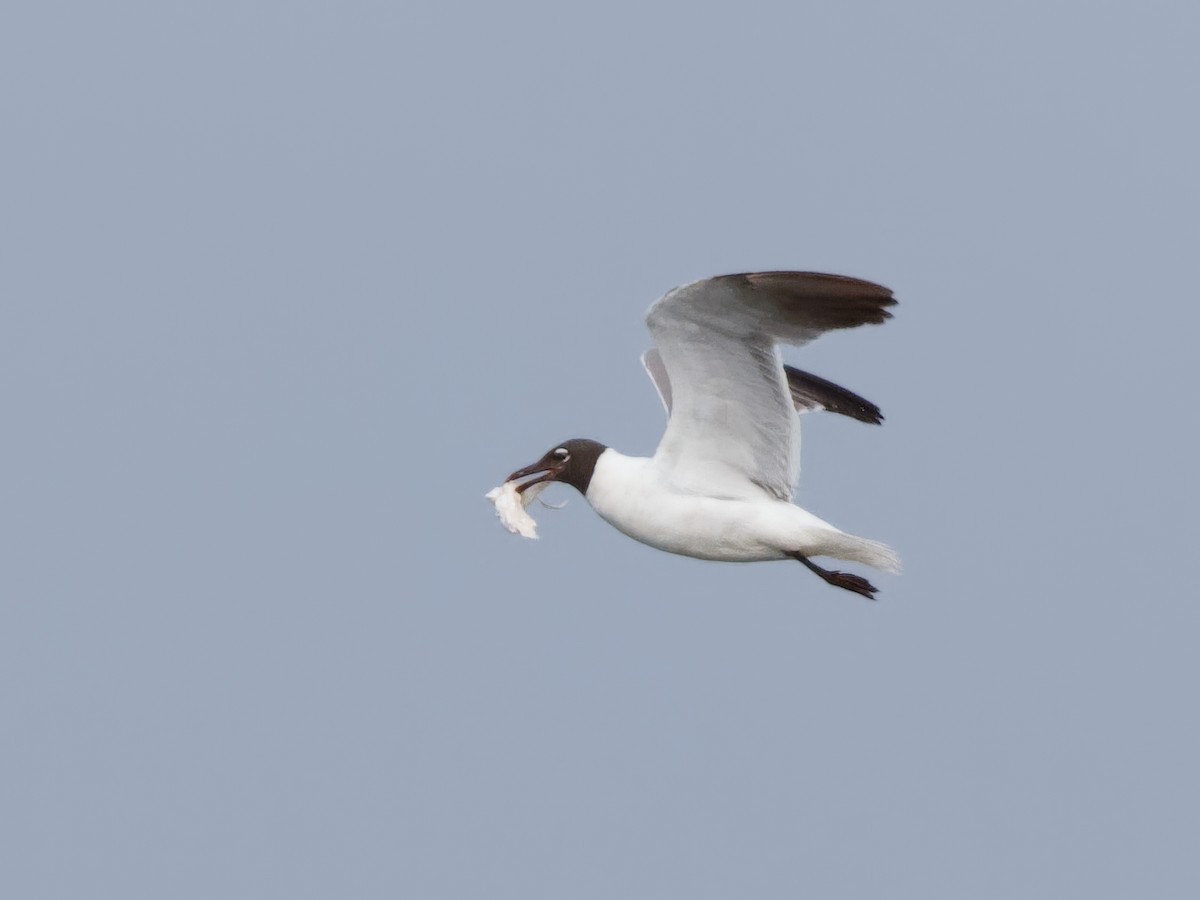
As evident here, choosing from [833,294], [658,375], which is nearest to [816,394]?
[658,375]

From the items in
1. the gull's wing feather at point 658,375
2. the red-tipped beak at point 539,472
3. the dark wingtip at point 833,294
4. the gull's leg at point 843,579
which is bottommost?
the gull's leg at point 843,579

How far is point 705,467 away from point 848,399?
6.40 feet

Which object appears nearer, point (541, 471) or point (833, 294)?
point (833, 294)

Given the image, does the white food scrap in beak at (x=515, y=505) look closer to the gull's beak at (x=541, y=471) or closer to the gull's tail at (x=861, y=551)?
the gull's beak at (x=541, y=471)

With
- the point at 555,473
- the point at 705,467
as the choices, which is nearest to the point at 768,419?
the point at 705,467

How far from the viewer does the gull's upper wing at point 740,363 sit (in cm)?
1119

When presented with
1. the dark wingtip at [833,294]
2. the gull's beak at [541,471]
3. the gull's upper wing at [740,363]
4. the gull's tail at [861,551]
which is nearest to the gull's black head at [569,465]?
the gull's beak at [541,471]

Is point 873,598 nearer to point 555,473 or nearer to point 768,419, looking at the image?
point 768,419

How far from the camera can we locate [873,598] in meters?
12.5

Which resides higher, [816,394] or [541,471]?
[816,394]

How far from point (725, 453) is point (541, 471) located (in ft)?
4.68

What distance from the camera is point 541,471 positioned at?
43.6ft

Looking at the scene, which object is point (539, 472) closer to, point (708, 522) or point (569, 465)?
point (569, 465)

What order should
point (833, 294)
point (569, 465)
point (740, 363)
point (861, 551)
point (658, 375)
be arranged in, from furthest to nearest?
1. point (658, 375)
2. point (569, 465)
3. point (861, 551)
4. point (740, 363)
5. point (833, 294)
